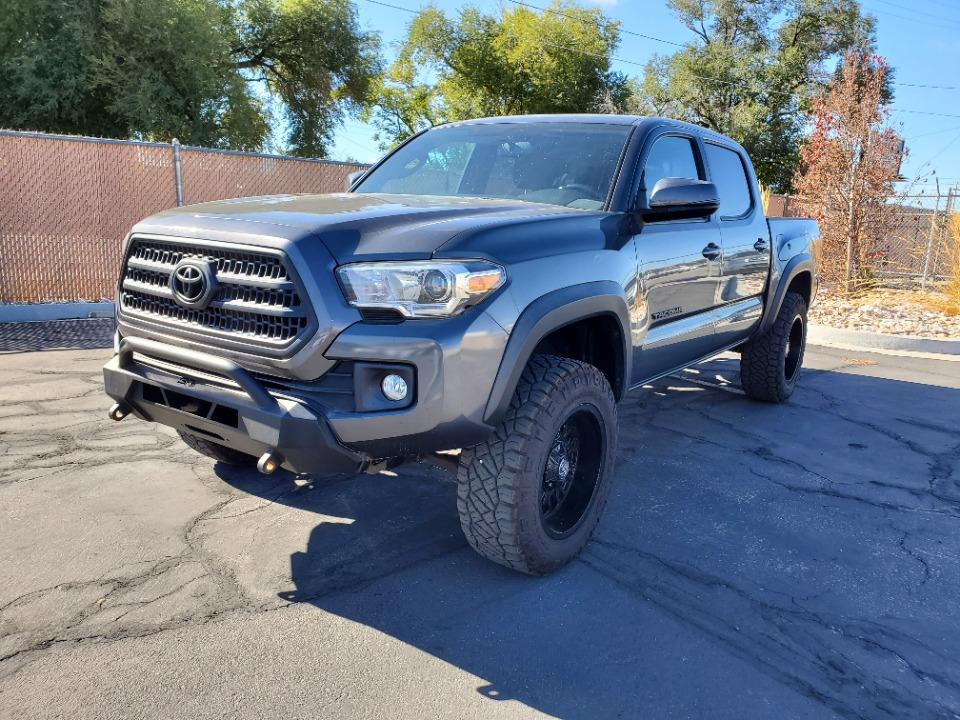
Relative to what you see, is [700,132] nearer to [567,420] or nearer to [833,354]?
[567,420]

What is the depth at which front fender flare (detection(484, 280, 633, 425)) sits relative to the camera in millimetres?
2725

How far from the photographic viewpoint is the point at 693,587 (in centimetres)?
311

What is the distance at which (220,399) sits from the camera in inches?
105

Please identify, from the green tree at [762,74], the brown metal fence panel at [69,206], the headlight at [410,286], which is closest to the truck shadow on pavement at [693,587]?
the headlight at [410,286]

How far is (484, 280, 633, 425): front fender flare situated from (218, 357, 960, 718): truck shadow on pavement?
0.80m

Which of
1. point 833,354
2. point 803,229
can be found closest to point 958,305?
point 833,354

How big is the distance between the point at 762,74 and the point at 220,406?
34.3 metres

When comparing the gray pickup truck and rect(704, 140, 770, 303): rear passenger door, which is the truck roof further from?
rect(704, 140, 770, 303): rear passenger door

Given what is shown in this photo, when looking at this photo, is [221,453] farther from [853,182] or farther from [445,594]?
[853,182]

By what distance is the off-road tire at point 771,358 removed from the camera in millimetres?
5738

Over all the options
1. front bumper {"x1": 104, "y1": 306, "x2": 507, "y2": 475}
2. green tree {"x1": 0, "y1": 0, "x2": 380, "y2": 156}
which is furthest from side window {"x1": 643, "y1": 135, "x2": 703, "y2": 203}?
green tree {"x1": 0, "y1": 0, "x2": 380, "y2": 156}

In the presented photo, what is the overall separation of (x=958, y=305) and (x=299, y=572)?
1087 centimetres

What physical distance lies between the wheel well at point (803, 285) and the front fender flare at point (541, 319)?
331cm

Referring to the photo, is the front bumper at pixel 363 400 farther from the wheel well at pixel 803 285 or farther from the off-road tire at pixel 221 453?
the wheel well at pixel 803 285
